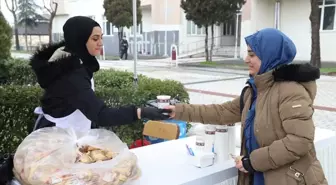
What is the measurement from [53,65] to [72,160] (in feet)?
1.59

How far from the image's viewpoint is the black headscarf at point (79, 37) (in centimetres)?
179

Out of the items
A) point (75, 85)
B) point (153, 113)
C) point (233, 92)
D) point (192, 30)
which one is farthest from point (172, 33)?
point (75, 85)

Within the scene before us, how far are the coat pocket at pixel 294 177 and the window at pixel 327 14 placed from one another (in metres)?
16.6

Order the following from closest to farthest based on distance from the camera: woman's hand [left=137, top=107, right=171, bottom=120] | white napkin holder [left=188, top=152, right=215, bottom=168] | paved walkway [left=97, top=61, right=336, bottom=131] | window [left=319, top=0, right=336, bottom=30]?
woman's hand [left=137, top=107, right=171, bottom=120] → white napkin holder [left=188, top=152, right=215, bottom=168] → paved walkway [left=97, top=61, right=336, bottom=131] → window [left=319, top=0, right=336, bottom=30]

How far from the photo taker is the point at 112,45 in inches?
1072

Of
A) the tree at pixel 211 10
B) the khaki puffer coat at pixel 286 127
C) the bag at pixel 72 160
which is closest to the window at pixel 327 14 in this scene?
the tree at pixel 211 10

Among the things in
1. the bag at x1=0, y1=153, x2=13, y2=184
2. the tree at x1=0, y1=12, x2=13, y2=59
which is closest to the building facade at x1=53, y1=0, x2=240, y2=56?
the tree at x1=0, y1=12, x2=13, y2=59

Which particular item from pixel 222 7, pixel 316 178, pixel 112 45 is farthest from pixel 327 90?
pixel 112 45

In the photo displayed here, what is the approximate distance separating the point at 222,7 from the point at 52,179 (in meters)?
14.5

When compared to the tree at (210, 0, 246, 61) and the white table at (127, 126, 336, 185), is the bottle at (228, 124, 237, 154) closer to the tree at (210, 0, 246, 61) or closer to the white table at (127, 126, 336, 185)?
the white table at (127, 126, 336, 185)

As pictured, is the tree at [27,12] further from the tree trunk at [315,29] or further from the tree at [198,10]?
the tree trunk at [315,29]

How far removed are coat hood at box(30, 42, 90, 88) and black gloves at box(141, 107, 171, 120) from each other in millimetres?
386

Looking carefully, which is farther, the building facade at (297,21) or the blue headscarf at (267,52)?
the building facade at (297,21)

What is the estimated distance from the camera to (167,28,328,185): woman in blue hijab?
152cm
